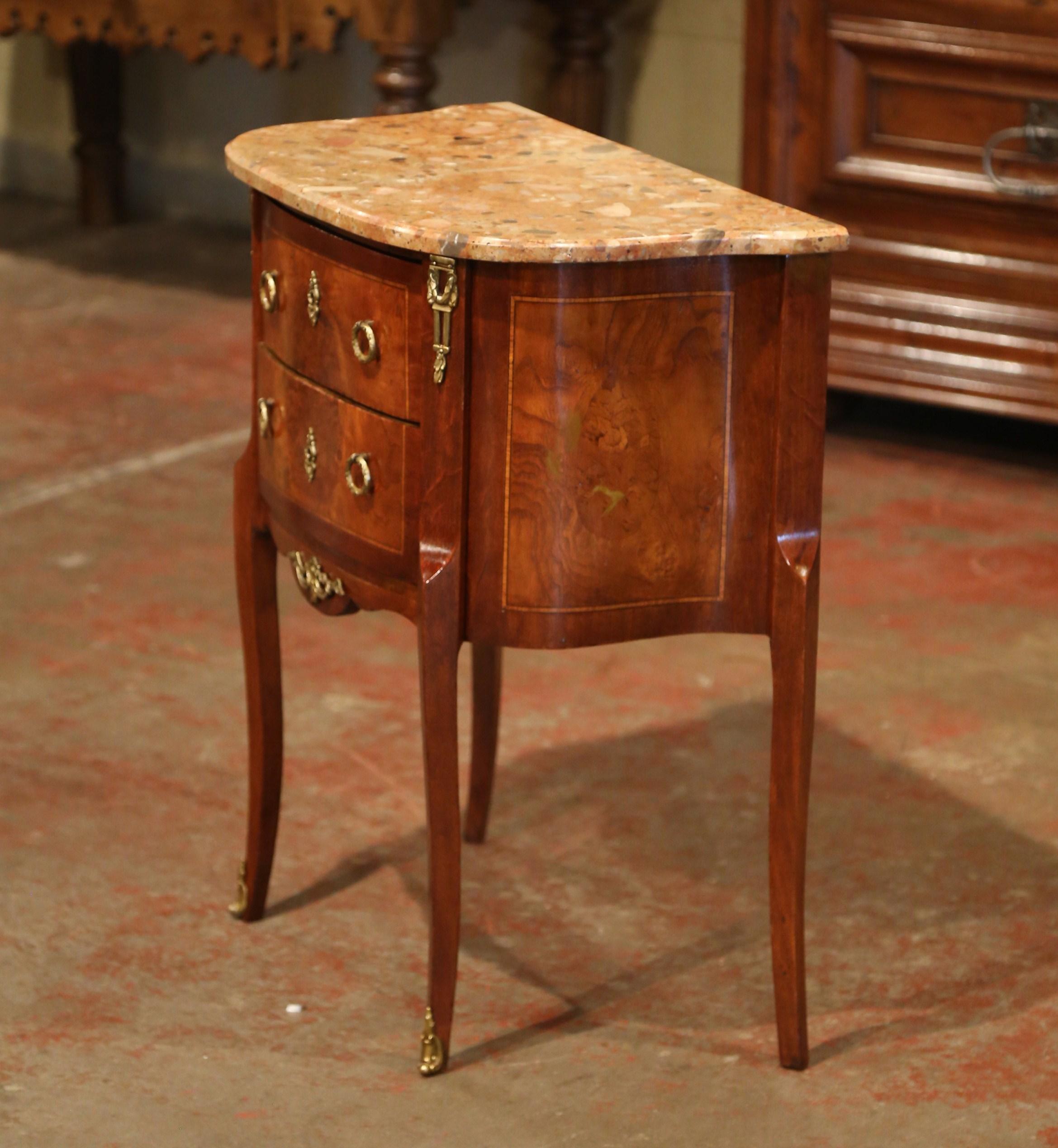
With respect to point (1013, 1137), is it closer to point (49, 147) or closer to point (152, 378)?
point (152, 378)

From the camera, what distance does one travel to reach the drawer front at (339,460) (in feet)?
6.11

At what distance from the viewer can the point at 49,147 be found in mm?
6023

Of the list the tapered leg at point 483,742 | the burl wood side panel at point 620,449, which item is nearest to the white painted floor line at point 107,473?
the tapered leg at point 483,742

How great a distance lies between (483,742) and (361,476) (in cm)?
68

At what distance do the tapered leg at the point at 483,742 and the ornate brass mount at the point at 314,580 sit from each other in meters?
0.43

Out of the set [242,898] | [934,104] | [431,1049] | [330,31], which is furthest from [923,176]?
[431,1049]

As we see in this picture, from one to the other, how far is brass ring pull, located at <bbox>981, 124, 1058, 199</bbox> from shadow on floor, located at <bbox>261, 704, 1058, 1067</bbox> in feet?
4.41

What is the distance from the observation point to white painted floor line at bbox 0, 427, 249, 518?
12.2 ft

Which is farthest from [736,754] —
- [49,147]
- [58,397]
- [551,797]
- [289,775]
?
[49,147]

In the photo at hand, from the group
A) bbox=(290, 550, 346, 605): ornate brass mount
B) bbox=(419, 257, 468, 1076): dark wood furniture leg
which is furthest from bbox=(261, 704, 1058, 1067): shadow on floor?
bbox=(290, 550, 346, 605): ornate brass mount

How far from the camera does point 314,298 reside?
1909 millimetres

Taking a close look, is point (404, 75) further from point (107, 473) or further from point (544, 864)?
point (544, 864)

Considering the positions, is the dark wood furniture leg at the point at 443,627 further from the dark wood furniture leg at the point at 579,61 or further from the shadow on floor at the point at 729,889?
the dark wood furniture leg at the point at 579,61

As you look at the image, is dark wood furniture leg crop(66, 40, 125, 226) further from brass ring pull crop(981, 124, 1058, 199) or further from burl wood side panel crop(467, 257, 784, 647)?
burl wood side panel crop(467, 257, 784, 647)
